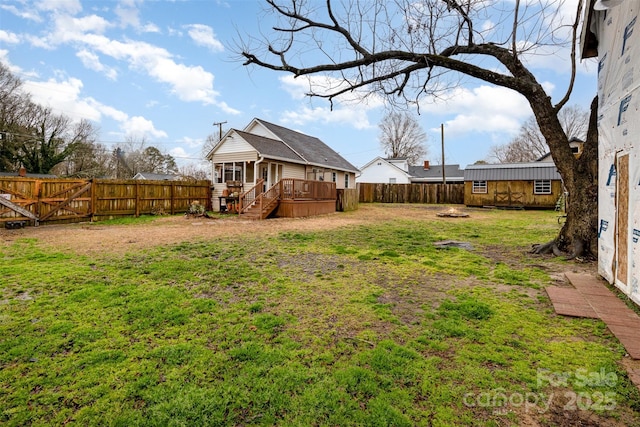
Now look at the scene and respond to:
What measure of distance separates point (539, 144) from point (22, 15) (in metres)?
44.9

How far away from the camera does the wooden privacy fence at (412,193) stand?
84.5 feet

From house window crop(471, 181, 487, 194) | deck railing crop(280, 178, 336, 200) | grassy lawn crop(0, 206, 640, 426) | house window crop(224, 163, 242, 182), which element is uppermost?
house window crop(224, 163, 242, 182)

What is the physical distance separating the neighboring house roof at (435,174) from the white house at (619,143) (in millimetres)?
31103

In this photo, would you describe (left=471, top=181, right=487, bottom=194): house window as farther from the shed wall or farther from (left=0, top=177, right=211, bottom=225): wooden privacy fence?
(left=0, top=177, right=211, bottom=225): wooden privacy fence

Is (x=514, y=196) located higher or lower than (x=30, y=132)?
lower

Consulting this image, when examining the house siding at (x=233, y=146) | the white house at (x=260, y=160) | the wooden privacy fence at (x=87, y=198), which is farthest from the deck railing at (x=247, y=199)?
the wooden privacy fence at (x=87, y=198)

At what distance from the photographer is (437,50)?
7.02 m

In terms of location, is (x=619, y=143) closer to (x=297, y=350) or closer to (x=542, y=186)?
(x=297, y=350)

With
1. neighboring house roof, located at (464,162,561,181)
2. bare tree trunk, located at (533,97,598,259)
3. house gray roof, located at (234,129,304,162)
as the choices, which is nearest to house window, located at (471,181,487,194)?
neighboring house roof, located at (464,162,561,181)

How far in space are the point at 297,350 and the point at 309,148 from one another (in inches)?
758

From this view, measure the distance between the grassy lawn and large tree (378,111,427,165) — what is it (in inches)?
1597

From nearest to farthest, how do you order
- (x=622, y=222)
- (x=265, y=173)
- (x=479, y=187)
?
(x=622, y=222) → (x=265, y=173) → (x=479, y=187)

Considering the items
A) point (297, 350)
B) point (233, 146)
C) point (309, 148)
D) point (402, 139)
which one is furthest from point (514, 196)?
point (402, 139)

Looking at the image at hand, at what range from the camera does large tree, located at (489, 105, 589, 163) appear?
34831mm
